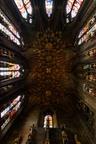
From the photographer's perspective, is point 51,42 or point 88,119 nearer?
point 88,119

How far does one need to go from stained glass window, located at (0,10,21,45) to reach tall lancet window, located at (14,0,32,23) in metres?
1.38

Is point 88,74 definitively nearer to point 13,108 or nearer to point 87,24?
point 87,24

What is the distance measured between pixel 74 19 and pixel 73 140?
8532 millimetres

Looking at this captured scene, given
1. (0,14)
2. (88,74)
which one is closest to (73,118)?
(88,74)

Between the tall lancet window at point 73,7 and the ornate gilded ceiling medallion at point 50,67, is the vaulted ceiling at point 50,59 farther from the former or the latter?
the tall lancet window at point 73,7

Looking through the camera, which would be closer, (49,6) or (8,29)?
(8,29)

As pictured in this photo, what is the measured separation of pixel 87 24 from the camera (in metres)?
17.8

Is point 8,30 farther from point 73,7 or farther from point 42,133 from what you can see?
point 42,133

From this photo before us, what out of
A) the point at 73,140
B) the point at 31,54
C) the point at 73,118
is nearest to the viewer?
the point at 73,140

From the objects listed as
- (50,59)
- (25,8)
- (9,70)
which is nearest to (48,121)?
(9,70)

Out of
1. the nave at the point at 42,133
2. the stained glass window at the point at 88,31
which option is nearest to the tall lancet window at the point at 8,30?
the stained glass window at the point at 88,31

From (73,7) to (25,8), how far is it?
10.8ft

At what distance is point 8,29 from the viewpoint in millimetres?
17375

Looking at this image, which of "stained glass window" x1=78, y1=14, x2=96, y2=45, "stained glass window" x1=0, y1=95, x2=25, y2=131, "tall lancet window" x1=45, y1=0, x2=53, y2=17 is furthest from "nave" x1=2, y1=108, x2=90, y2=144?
"tall lancet window" x1=45, y1=0, x2=53, y2=17
